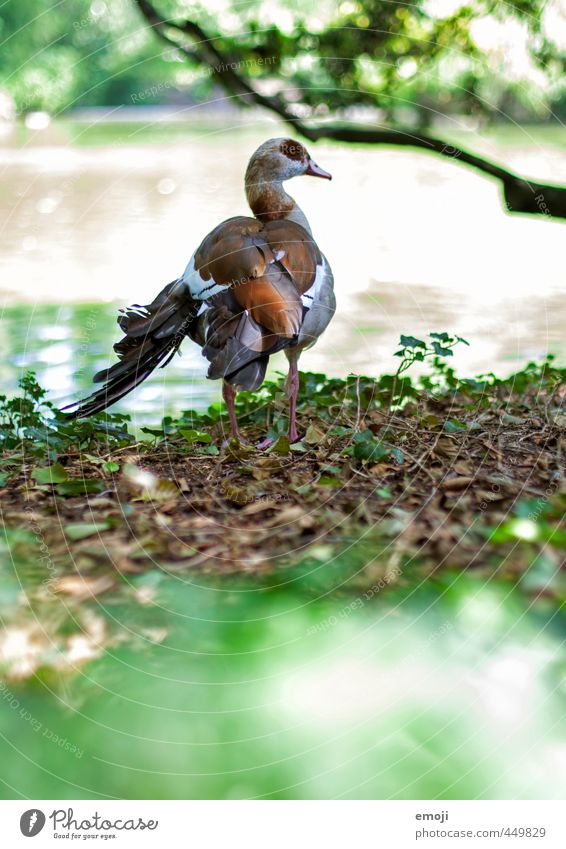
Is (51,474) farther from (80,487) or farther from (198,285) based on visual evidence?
(198,285)

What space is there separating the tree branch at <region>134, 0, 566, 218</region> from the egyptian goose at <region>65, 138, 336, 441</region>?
119cm

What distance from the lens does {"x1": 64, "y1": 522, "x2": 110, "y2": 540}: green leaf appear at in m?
3.71

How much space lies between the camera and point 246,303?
427 cm

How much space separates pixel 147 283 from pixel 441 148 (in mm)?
4894

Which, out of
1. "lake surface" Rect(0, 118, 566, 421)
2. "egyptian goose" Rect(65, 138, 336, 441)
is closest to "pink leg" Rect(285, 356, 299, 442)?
"egyptian goose" Rect(65, 138, 336, 441)

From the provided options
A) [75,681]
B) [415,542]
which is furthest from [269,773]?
[415,542]

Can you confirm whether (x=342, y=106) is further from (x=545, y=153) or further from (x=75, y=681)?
(x=545, y=153)

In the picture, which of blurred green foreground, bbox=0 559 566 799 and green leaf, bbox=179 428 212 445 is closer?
blurred green foreground, bbox=0 559 566 799

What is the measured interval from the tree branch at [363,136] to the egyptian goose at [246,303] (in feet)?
3.92

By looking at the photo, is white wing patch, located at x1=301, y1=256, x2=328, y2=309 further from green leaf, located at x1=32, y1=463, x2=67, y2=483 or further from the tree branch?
the tree branch

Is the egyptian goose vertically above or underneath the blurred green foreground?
above

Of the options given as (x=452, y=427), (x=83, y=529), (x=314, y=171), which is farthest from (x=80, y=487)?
(x=314, y=171)

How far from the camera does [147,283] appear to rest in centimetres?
1070

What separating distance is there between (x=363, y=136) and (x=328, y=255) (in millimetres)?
6058
